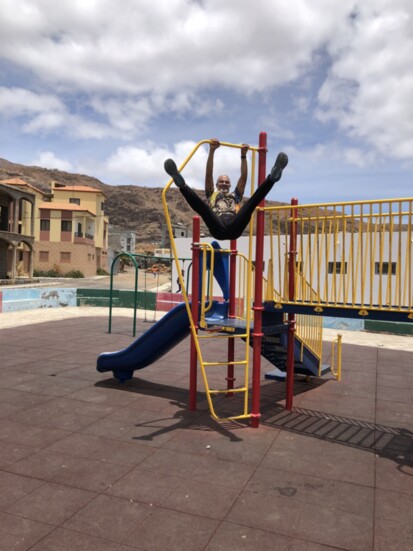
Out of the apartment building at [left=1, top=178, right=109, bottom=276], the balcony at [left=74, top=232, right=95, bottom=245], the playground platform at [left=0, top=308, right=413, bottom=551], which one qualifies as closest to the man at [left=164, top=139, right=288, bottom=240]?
the playground platform at [left=0, top=308, right=413, bottom=551]

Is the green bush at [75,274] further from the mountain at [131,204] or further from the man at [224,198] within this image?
the mountain at [131,204]

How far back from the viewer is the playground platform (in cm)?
335

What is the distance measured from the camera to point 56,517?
351cm

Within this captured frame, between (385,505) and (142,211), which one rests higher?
(142,211)

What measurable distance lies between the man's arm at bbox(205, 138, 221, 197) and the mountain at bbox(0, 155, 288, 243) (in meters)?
126

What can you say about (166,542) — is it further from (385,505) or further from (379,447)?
(379,447)

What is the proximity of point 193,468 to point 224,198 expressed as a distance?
3.38 metres

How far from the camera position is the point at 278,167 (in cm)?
540

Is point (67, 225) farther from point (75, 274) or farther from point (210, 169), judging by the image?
point (210, 169)

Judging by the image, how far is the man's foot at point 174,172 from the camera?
548 cm

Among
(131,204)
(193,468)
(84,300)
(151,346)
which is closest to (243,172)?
(151,346)

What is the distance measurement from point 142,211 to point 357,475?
154 meters

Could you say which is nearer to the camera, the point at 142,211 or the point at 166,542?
the point at 166,542

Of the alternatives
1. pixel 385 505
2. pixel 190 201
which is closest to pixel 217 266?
pixel 190 201
